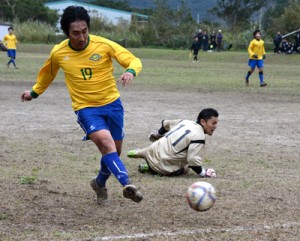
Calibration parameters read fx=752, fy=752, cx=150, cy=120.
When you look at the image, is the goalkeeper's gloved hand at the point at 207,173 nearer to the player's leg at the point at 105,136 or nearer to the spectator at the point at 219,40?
the player's leg at the point at 105,136

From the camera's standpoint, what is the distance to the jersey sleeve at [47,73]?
7.59 meters

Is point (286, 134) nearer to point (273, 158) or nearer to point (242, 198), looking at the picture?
point (273, 158)

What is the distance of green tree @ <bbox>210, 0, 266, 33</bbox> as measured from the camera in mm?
93562

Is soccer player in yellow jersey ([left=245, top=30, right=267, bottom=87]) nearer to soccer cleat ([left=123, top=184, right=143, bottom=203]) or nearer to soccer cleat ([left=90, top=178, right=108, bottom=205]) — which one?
soccer cleat ([left=90, top=178, right=108, bottom=205])

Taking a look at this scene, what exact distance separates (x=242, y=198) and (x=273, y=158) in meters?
3.00

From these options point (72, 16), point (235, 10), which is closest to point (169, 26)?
point (235, 10)

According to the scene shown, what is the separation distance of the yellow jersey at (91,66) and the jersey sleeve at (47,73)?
0.09 meters

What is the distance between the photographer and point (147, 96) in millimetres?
20609

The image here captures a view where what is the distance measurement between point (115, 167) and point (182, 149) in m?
2.16

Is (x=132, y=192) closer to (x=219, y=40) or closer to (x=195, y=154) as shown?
(x=195, y=154)

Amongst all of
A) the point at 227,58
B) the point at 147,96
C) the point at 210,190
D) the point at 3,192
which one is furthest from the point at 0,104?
the point at 227,58

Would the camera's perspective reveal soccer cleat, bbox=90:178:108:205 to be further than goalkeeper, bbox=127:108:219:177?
No

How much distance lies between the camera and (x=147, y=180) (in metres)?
8.92

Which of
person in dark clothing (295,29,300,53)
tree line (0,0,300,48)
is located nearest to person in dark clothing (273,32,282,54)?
person in dark clothing (295,29,300,53)
